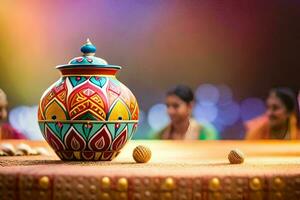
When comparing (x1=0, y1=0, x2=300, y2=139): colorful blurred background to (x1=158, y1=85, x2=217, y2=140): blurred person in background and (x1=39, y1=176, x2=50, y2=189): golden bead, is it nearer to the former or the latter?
(x1=158, y1=85, x2=217, y2=140): blurred person in background

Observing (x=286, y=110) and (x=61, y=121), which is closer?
(x=61, y=121)

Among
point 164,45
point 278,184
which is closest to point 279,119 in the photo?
point 164,45

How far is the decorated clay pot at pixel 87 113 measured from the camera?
4.48 ft

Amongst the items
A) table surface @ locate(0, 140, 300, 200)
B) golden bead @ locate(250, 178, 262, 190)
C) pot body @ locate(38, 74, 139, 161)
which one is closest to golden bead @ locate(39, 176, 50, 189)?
table surface @ locate(0, 140, 300, 200)

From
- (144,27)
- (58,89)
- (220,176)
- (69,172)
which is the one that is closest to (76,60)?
(58,89)

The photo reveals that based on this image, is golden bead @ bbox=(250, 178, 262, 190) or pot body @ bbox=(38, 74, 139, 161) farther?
pot body @ bbox=(38, 74, 139, 161)

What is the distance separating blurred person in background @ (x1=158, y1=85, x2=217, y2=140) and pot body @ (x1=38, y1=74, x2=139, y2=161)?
263 cm

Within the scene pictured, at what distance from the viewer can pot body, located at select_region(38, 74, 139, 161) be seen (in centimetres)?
136

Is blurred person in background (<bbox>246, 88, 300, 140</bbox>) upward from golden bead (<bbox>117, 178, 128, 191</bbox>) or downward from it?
upward

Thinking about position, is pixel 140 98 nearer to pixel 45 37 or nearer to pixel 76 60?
pixel 45 37

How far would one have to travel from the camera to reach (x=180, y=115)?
4.20 meters

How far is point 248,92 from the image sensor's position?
4.10 meters

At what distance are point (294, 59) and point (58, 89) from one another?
9.99ft

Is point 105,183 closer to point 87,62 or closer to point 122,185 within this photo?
point 122,185
